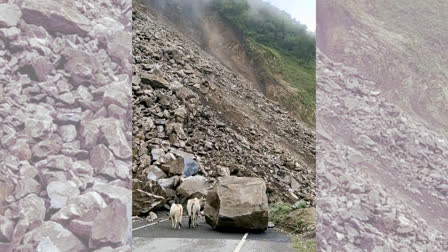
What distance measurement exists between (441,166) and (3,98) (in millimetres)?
20230

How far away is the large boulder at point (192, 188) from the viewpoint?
53.2 feet

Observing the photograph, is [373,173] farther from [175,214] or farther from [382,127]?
[175,214]

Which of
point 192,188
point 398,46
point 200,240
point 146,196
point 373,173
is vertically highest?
point 398,46

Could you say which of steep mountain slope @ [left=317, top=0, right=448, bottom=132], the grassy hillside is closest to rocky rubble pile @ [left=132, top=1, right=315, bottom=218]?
steep mountain slope @ [left=317, top=0, right=448, bottom=132]

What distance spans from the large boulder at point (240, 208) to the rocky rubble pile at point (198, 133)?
345cm

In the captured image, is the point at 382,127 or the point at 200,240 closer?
the point at 200,240

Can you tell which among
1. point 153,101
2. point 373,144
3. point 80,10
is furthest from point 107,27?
point 373,144

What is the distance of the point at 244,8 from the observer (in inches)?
2104

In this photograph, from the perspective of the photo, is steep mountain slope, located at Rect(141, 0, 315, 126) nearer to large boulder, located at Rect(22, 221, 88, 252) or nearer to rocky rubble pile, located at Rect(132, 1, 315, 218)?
rocky rubble pile, located at Rect(132, 1, 315, 218)

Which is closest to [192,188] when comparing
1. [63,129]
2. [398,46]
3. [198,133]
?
[198,133]

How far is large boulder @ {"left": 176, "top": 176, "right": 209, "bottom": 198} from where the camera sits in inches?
638

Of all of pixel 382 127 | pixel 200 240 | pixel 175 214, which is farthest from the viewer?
pixel 382 127

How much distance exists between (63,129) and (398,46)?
103 feet

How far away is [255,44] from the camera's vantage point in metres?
50.0
